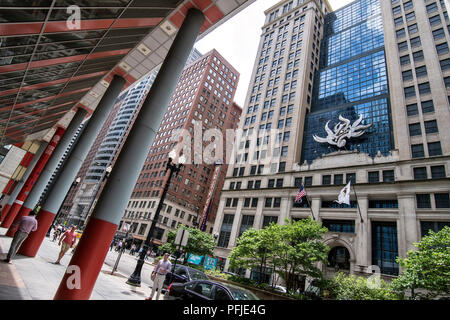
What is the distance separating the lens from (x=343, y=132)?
42469mm

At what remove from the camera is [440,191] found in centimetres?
2967

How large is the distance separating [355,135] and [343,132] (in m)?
2.43

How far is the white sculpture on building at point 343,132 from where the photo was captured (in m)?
40.6

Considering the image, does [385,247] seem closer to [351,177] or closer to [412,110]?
[351,177]

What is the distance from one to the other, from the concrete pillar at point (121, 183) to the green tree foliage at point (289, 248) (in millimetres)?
21622

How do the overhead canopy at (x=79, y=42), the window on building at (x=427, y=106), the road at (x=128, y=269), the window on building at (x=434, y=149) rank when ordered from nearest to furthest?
1. the overhead canopy at (x=79, y=42)
2. the road at (x=128, y=269)
3. the window on building at (x=434, y=149)
4. the window on building at (x=427, y=106)

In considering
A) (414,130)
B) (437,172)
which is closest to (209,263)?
(437,172)

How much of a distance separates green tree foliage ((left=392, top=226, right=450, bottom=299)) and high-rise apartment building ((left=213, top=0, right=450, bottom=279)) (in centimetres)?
1248

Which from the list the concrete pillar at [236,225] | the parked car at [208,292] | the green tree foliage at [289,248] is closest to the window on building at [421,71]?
the green tree foliage at [289,248]

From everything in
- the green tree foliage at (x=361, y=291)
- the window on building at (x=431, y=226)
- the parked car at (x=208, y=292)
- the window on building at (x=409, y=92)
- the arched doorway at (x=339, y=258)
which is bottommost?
the parked car at (x=208, y=292)

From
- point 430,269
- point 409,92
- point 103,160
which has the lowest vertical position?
point 430,269

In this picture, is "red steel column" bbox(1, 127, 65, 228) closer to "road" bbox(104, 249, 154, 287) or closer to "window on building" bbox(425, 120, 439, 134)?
"road" bbox(104, 249, 154, 287)

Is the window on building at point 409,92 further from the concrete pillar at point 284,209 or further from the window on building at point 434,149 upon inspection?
the concrete pillar at point 284,209

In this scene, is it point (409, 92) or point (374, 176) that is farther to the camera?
point (409, 92)
